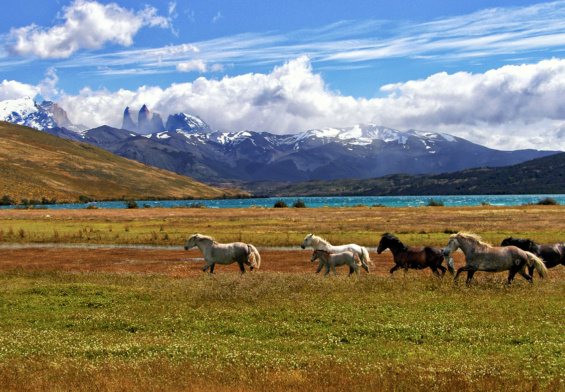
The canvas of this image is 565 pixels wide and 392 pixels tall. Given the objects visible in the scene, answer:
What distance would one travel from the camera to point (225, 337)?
1251 cm

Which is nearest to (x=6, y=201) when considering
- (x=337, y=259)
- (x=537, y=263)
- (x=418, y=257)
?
(x=337, y=259)

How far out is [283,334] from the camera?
12.8 meters

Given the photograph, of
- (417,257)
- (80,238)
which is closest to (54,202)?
(80,238)

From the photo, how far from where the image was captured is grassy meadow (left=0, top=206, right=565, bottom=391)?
948cm

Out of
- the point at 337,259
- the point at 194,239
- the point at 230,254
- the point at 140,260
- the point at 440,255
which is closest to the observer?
the point at 440,255

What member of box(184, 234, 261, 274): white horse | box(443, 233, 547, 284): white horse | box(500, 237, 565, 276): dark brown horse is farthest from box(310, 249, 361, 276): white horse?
box(500, 237, 565, 276): dark brown horse

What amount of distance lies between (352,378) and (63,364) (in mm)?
6401

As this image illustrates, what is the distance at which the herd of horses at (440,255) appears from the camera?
1817 centimetres

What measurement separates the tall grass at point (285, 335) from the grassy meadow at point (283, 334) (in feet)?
0.13

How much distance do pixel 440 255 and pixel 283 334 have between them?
10.9 meters

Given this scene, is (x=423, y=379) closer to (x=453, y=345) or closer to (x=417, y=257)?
(x=453, y=345)

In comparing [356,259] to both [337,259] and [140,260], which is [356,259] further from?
[140,260]

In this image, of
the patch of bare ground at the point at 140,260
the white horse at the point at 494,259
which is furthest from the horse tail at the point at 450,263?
the patch of bare ground at the point at 140,260

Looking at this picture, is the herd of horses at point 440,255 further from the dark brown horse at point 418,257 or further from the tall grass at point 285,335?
the tall grass at point 285,335
